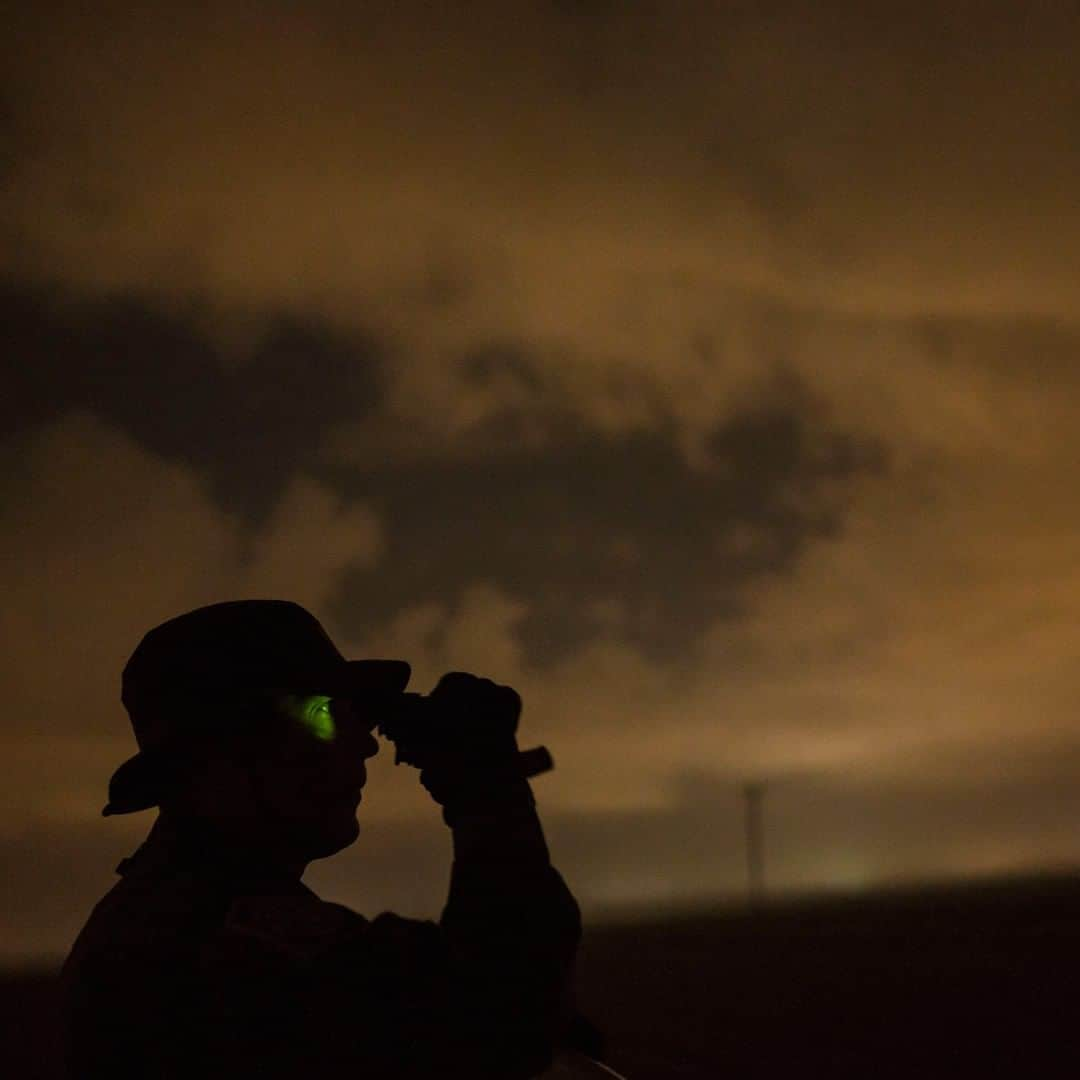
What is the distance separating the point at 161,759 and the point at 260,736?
160 millimetres

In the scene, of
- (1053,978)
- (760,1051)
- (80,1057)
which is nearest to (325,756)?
(80,1057)

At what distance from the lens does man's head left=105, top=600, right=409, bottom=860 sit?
2.35 m

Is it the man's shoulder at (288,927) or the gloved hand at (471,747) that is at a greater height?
the gloved hand at (471,747)

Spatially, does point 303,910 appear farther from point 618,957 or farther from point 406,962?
point 618,957

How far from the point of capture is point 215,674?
7.84 ft

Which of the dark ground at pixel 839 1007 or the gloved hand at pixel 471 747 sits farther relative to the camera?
the dark ground at pixel 839 1007

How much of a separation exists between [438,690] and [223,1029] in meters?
0.57

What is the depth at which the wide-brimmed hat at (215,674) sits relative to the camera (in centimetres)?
237

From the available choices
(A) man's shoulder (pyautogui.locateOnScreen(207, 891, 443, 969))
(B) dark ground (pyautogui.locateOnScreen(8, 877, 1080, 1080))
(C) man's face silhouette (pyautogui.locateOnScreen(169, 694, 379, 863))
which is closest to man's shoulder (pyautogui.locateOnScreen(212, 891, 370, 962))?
(A) man's shoulder (pyautogui.locateOnScreen(207, 891, 443, 969))

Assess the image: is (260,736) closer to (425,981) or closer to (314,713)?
(314,713)

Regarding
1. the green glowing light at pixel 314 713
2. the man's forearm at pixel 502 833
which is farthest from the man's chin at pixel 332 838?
the man's forearm at pixel 502 833

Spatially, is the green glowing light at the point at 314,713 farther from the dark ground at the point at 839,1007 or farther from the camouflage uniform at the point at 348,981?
the dark ground at the point at 839,1007

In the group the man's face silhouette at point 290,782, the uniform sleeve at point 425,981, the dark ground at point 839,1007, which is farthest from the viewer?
the dark ground at point 839,1007

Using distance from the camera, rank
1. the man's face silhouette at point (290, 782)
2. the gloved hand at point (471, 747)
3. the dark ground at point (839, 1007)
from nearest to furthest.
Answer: the gloved hand at point (471, 747), the man's face silhouette at point (290, 782), the dark ground at point (839, 1007)
